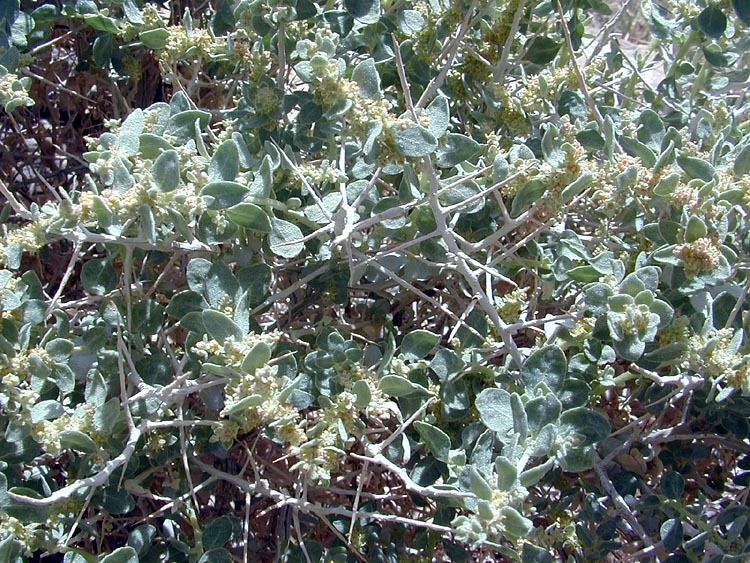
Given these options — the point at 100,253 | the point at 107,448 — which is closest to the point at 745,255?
the point at 107,448

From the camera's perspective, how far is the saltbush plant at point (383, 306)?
137 centimetres

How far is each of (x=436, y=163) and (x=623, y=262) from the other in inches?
17.2

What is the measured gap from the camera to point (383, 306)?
6.05 feet

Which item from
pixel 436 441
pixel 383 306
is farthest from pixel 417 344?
pixel 383 306

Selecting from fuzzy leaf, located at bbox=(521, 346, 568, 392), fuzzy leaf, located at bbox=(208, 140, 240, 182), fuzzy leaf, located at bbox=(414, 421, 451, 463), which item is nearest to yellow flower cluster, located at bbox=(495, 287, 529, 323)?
fuzzy leaf, located at bbox=(521, 346, 568, 392)

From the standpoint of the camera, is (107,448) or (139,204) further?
(107,448)

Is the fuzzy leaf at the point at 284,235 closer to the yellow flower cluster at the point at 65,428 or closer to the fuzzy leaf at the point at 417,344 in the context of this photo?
the fuzzy leaf at the point at 417,344

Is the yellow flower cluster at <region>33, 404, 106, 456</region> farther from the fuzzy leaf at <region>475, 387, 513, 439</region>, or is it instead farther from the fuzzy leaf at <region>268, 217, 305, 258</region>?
the fuzzy leaf at <region>475, 387, 513, 439</region>

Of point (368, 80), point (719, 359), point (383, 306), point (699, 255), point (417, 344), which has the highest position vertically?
point (368, 80)

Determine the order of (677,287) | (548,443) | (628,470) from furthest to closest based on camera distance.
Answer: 1. (628,470)
2. (677,287)
3. (548,443)

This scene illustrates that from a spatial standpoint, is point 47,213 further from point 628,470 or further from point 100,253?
point 628,470

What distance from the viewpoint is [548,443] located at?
127cm

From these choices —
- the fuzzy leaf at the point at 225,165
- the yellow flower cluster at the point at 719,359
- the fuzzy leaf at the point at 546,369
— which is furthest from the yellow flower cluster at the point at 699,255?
the fuzzy leaf at the point at 225,165

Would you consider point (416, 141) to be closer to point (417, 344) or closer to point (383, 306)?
point (417, 344)
